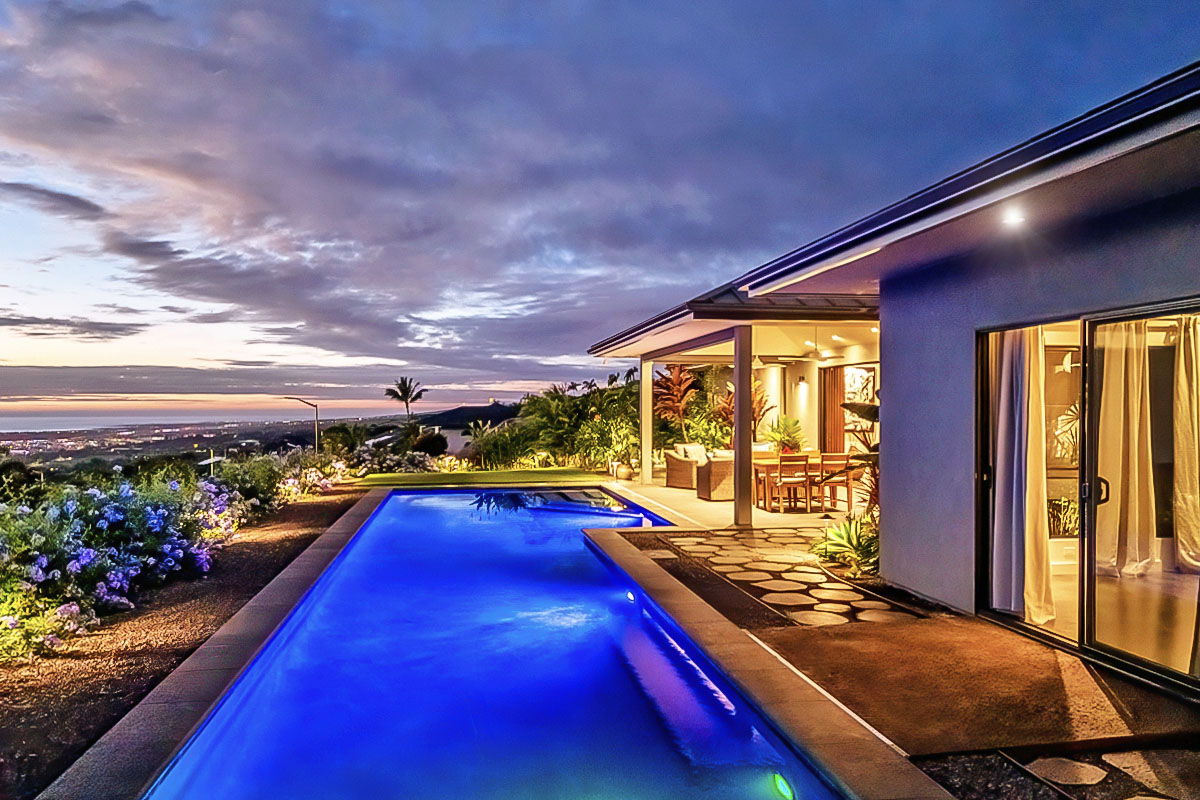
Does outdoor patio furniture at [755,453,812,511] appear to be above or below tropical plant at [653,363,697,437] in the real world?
below

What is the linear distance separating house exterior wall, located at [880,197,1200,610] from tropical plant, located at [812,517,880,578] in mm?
442

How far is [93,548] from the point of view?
6.91 meters

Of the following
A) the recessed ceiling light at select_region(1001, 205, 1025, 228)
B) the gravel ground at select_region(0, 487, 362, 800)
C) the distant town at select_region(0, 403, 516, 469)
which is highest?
the recessed ceiling light at select_region(1001, 205, 1025, 228)

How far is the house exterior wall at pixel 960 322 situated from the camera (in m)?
4.31

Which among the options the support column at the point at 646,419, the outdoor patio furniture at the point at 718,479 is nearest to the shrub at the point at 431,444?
the support column at the point at 646,419

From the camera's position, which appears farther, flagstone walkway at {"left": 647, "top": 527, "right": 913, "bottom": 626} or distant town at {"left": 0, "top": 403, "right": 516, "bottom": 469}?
distant town at {"left": 0, "top": 403, "right": 516, "bottom": 469}

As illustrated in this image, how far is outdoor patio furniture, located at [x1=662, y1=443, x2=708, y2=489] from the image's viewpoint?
1468 centimetres

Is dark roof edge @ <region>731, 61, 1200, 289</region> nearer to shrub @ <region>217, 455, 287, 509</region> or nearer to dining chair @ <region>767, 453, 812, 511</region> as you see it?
dining chair @ <region>767, 453, 812, 511</region>

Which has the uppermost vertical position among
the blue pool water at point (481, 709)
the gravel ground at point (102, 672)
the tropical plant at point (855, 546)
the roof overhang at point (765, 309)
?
the roof overhang at point (765, 309)

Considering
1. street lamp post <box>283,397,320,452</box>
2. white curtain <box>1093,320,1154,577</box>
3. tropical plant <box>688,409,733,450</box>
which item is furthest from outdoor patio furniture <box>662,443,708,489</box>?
street lamp post <box>283,397,320,452</box>

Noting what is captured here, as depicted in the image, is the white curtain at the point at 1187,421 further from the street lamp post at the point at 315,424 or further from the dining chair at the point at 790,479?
the street lamp post at the point at 315,424

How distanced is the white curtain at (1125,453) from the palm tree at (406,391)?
3675cm

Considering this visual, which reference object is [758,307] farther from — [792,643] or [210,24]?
[210,24]

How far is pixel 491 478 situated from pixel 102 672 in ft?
40.8
